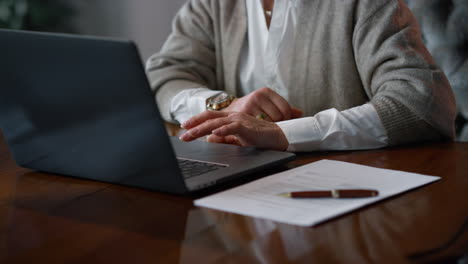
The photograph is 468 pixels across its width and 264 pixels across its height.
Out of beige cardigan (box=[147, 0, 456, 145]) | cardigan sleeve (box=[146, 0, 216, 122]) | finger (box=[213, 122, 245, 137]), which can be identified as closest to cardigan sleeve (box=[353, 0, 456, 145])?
beige cardigan (box=[147, 0, 456, 145])

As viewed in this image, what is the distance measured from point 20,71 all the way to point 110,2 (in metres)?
2.75

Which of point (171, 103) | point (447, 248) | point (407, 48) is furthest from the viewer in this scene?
point (171, 103)

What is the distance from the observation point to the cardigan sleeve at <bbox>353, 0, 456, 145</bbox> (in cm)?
104

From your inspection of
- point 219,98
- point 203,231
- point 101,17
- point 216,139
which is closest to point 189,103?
point 219,98

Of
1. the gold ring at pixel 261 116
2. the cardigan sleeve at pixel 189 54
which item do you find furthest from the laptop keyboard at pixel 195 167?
the cardigan sleeve at pixel 189 54

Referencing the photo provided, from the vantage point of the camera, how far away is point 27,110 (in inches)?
32.6

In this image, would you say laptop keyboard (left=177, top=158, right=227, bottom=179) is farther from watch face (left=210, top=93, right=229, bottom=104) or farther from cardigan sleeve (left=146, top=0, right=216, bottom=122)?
cardigan sleeve (left=146, top=0, right=216, bottom=122)

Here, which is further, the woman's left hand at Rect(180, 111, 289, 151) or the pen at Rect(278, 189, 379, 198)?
the woman's left hand at Rect(180, 111, 289, 151)

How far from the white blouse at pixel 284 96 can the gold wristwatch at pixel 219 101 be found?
13 mm

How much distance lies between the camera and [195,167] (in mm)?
828

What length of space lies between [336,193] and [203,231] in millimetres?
181

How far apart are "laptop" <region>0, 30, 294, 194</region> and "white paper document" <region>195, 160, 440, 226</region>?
4 centimetres

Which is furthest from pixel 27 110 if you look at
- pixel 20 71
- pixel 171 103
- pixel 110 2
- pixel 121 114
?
pixel 110 2

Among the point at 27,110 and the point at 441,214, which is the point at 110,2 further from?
the point at 441,214
